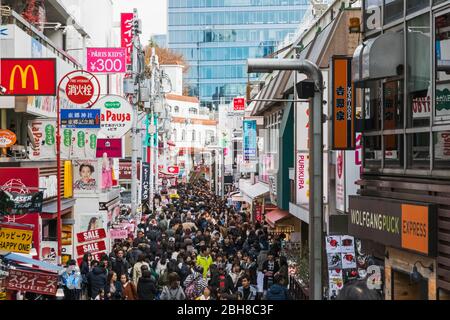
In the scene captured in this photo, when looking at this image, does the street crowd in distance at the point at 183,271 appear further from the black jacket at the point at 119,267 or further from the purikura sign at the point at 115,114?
the purikura sign at the point at 115,114

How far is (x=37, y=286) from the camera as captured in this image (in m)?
14.8

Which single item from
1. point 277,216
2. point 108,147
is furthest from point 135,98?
point 277,216

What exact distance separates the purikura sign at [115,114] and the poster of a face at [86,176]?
1.42m

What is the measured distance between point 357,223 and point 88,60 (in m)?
23.3

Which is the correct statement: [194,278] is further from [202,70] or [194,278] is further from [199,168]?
[202,70]

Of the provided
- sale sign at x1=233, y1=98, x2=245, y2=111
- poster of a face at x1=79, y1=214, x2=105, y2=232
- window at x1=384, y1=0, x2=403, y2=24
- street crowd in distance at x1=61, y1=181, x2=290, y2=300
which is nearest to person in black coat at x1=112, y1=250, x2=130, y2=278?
street crowd in distance at x1=61, y1=181, x2=290, y2=300

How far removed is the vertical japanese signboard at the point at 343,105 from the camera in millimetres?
13320

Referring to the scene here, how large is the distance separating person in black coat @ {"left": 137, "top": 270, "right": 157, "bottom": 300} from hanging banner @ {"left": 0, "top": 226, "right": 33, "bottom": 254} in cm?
231

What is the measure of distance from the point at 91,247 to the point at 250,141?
20.5 meters

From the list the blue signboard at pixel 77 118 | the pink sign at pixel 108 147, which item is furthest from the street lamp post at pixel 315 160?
the pink sign at pixel 108 147

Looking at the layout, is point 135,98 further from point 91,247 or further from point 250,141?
point 91,247

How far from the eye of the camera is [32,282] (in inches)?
579

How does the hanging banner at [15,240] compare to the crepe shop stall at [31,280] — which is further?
the hanging banner at [15,240]

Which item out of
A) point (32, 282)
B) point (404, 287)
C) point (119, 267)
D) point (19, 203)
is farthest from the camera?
point (119, 267)
